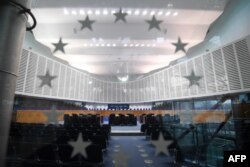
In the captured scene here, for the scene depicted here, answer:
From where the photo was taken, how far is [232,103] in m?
3.06

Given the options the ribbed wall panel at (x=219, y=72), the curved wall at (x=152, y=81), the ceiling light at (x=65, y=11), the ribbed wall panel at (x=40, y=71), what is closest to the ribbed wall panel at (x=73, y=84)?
the curved wall at (x=152, y=81)

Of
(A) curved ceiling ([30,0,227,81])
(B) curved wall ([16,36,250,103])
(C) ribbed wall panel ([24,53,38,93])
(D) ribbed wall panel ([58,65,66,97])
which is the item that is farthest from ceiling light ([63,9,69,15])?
(D) ribbed wall panel ([58,65,66,97])

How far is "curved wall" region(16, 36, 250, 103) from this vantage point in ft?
10.7

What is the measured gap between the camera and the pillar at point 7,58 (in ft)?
1.62

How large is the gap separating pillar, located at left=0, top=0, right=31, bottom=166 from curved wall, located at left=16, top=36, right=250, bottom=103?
55 centimetres

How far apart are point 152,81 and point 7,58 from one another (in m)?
6.70

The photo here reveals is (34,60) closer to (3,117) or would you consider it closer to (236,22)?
(3,117)

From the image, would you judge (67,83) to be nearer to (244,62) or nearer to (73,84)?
(73,84)

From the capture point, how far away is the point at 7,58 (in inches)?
19.8

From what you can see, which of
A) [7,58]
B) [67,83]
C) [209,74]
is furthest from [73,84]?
[7,58]

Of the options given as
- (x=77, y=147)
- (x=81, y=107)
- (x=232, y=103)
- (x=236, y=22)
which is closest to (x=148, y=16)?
(x=236, y=22)

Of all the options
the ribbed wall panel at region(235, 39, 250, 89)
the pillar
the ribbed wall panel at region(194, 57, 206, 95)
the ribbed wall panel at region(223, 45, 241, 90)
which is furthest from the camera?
the ribbed wall panel at region(194, 57, 206, 95)

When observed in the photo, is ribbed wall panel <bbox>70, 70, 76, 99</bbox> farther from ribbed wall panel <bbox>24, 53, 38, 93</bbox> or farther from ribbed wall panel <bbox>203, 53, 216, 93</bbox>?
ribbed wall panel <bbox>203, 53, 216, 93</bbox>

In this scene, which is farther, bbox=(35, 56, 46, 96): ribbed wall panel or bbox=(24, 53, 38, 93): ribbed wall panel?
bbox=(35, 56, 46, 96): ribbed wall panel
